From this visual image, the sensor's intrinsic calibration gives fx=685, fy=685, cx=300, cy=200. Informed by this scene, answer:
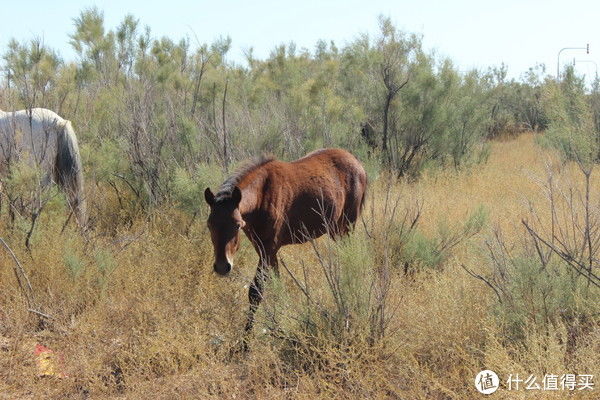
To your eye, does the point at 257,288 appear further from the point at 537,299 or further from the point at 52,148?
the point at 52,148

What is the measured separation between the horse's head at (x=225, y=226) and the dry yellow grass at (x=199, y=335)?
0.47 meters

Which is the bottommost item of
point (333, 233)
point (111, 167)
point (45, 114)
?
point (333, 233)

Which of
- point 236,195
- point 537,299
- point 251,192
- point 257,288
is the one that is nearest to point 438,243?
point 537,299

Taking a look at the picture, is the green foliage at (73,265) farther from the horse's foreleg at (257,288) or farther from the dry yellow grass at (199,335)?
the horse's foreleg at (257,288)

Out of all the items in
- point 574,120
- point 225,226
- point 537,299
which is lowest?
point 537,299

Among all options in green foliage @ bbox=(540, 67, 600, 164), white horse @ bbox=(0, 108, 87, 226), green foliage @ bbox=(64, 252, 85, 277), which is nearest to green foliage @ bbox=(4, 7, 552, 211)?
white horse @ bbox=(0, 108, 87, 226)

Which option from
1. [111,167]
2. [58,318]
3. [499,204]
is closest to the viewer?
[58,318]

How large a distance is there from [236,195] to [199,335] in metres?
1.08

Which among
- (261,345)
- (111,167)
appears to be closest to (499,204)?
(111,167)

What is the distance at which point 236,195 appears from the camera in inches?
184

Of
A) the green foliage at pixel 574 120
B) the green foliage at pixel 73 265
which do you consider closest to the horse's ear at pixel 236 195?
the green foliage at pixel 73 265

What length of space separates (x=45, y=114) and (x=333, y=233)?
12.3ft

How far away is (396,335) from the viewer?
452cm

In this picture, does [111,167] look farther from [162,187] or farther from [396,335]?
[396,335]
